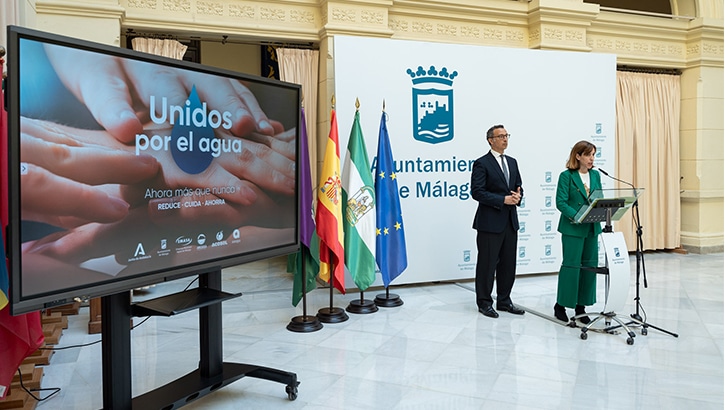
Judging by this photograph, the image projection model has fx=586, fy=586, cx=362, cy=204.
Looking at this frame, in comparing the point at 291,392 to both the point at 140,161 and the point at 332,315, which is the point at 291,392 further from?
the point at 332,315

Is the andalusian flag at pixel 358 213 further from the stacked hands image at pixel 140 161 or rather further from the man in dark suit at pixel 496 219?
the stacked hands image at pixel 140 161

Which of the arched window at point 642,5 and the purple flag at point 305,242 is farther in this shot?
the arched window at point 642,5

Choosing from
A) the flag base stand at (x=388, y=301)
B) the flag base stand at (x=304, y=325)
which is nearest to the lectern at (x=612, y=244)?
the flag base stand at (x=388, y=301)

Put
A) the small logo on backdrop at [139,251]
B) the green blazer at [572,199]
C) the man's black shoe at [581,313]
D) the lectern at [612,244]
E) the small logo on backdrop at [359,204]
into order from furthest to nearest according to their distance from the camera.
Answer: the small logo on backdrop at [359,204] < the man's black shoe at [581,313] < the green blazer at [572,199] < the lectern at [612,244] < the small logo on backdrop at [139,251]

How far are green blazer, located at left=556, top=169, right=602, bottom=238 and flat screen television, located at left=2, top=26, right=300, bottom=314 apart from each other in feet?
7.81

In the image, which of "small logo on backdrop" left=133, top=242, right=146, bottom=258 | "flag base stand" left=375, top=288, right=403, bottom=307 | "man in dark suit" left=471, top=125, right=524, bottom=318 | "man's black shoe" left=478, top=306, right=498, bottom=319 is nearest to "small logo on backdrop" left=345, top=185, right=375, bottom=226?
"flag base stand" left=375, top=288, right=403, bottom=307

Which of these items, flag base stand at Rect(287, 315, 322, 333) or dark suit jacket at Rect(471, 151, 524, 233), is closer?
flag base stand at Rect(287, 315, 322, 333)

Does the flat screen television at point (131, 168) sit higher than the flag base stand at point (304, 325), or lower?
higher

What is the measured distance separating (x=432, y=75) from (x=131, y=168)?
4.44 m

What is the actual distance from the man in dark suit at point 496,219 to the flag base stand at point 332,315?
1.23 meters

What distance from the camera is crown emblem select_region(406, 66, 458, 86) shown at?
20.9 feet

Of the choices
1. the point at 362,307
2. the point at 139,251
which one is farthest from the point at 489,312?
the point at 139,251

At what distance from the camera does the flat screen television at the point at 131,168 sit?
84.0 inches

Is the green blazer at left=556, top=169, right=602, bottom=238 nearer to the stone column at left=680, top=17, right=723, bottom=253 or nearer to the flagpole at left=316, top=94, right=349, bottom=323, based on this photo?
the flagpole at left=316, top=94, right=349, bottom=323
